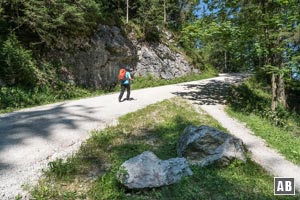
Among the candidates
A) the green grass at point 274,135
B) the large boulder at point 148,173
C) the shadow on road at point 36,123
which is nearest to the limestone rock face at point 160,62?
the green grass at point 274,135

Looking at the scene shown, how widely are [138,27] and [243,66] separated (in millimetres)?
14085

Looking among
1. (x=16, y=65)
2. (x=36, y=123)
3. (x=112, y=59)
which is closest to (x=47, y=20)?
(x=16, y=65)

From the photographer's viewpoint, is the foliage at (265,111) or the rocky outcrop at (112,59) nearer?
the foliage at (265,111)

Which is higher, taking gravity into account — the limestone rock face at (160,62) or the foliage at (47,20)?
the foliage at (47,20)

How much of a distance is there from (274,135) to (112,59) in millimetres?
14382

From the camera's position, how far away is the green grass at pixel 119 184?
4961 mm

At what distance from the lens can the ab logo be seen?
18.5ft

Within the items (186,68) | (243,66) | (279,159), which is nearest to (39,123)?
(279,159)

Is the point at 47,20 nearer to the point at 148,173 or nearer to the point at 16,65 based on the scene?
the point at 16,65

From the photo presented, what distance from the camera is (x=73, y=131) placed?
803 cm

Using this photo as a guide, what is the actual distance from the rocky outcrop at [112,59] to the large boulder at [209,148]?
11864 mm

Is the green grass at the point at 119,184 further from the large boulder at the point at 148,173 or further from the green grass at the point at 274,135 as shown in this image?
the green grass at the point at 274,135

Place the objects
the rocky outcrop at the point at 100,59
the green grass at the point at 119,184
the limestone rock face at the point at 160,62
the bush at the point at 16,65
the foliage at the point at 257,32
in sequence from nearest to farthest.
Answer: the green grass at the point at 119,184, the foliage at the point at 257,32, the bush at the point at 16,65, the rocky outcrop at the point at 100,59, the limestone rock face at the point at 160,62

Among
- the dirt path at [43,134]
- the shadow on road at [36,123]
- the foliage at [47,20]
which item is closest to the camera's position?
the dirt path at [43,134]
